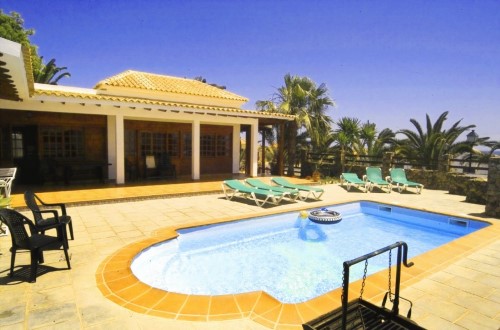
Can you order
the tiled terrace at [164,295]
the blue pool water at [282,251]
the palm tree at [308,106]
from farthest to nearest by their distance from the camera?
the palm tree at [308,106], the blue pool water at [282,251], the tiled terrace at [164,295]

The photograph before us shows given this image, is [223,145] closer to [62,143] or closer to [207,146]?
[207,146]

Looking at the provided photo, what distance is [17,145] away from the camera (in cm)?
1245

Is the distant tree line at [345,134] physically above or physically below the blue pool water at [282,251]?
above

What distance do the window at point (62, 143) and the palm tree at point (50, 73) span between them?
18.0 m

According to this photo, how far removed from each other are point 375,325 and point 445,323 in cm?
123

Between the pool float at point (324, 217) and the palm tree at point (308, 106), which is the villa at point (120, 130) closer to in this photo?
the palm tree at point (308, 106)

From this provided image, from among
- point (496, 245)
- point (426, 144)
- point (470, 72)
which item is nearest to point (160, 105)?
point (496, 245)

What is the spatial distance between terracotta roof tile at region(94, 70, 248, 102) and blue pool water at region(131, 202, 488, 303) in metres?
10.1

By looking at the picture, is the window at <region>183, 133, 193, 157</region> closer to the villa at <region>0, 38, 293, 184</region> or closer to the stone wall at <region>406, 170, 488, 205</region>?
the villa at <region>0, 38, 293, 184</region>

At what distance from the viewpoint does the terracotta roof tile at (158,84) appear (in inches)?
573

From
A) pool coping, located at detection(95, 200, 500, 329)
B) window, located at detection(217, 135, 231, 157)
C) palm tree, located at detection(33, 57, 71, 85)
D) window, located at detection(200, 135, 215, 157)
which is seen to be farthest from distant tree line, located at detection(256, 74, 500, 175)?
palm tree, located at detection(33, 57, 71, 85)

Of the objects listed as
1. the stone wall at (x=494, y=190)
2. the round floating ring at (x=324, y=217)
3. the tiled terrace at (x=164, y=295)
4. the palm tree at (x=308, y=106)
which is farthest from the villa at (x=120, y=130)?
the stone wall at (x=494, y=190)

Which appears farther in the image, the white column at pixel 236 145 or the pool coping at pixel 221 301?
the white column at pixel 236 145

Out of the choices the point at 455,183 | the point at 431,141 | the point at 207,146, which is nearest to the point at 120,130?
the point at 207,146
